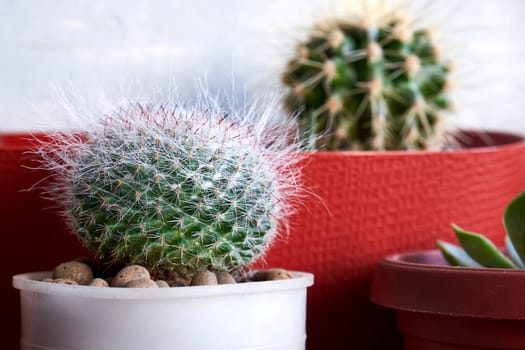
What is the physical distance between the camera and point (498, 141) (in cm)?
134

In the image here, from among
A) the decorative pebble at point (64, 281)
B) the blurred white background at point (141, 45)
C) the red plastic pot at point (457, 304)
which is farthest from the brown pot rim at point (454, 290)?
the blurred white background at point (141, 45)

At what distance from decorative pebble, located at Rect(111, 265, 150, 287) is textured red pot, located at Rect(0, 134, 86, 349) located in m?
0.24

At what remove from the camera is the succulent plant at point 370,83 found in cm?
113

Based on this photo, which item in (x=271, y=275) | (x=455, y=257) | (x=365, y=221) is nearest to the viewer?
(x=271, y=275)

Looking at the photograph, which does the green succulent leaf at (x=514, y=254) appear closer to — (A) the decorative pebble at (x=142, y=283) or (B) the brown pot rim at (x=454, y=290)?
(B) the brown pot rim at (x=454, y=290)

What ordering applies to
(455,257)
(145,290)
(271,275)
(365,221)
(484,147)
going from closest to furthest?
(145,290), (271,275), (455,257), (365,221), (484,147)

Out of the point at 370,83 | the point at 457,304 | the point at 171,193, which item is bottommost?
the point at 457,304

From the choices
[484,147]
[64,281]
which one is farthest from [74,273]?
[484,147]

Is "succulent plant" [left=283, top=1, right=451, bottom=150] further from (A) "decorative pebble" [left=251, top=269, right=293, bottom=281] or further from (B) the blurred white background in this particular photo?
(A) "decorative pebble" [left=251, top=269, right=293, bottom=281]

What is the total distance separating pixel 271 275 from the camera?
0.74 meters

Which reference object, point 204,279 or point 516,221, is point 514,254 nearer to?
point 516,221

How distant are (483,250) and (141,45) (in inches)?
30.4

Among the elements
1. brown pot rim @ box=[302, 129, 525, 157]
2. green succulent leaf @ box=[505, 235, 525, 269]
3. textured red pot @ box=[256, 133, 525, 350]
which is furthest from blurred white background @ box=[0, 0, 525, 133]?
green succulent leaf @ box=[505, 235, 525, 269]

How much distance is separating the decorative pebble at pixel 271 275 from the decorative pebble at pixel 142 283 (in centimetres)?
12
